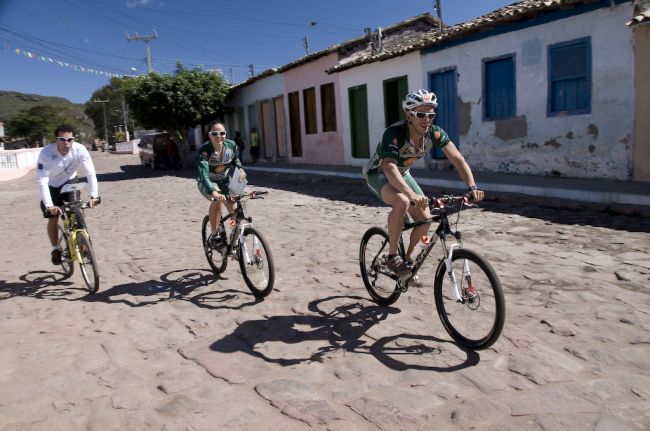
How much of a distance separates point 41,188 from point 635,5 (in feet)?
33.1

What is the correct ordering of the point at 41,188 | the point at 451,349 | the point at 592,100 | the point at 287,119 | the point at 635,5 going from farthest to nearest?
the point at 287,119 → the point at 592,100 → the point at 635,5 → the point at 41,188 → the point at 451,349

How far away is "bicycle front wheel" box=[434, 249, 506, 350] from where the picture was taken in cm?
333

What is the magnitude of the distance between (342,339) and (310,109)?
18.5 meters

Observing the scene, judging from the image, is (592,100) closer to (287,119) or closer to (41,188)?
(41,188)

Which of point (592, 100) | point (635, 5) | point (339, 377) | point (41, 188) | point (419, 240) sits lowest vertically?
point (339, 377)

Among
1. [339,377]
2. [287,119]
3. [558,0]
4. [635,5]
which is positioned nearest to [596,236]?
[339,377]

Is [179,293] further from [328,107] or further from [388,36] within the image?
[388,36]

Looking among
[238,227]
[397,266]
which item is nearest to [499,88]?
[238,227]

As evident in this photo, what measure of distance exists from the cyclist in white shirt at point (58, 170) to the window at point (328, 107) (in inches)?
581

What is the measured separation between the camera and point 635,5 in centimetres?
964

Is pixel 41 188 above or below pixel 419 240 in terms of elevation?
above

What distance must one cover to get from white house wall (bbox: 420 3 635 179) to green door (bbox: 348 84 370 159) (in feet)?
12.9

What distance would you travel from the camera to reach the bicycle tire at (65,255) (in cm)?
578

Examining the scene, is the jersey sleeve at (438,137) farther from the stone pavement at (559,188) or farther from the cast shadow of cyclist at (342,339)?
the stone pavement at (559,188)
